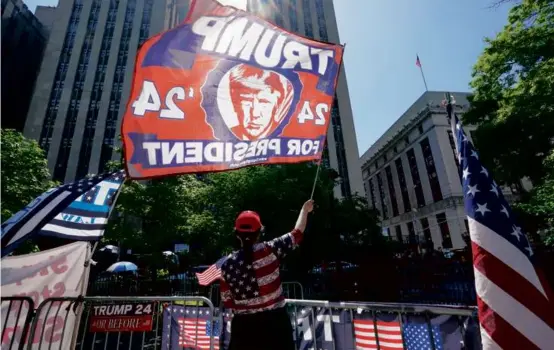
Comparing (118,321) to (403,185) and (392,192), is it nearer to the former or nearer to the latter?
(403,185)

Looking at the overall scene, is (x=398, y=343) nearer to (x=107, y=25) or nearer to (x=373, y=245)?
(x=373, y=245)

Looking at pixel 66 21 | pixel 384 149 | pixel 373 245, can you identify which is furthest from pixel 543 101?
pixel 66 21

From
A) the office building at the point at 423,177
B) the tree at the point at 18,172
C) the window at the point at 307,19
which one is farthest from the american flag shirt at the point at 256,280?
the window at the point at 307,19

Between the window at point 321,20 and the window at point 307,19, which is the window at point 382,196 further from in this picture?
the window at point 307,19

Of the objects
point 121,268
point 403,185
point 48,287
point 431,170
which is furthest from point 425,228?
point 48,287

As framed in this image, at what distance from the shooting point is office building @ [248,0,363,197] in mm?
43572

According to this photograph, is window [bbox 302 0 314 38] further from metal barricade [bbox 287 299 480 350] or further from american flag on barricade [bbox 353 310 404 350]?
american flag on barricade [bbox 353 310 404 350]

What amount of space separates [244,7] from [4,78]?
191ft

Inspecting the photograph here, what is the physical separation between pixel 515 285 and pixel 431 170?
47.3 meters

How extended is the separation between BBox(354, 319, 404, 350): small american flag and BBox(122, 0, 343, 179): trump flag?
2282 millimetres

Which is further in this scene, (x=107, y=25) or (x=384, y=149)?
(x=384, y=149)

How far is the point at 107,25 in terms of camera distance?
1954 inches

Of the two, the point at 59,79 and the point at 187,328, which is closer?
the point at 187,328

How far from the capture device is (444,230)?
4228 cm
